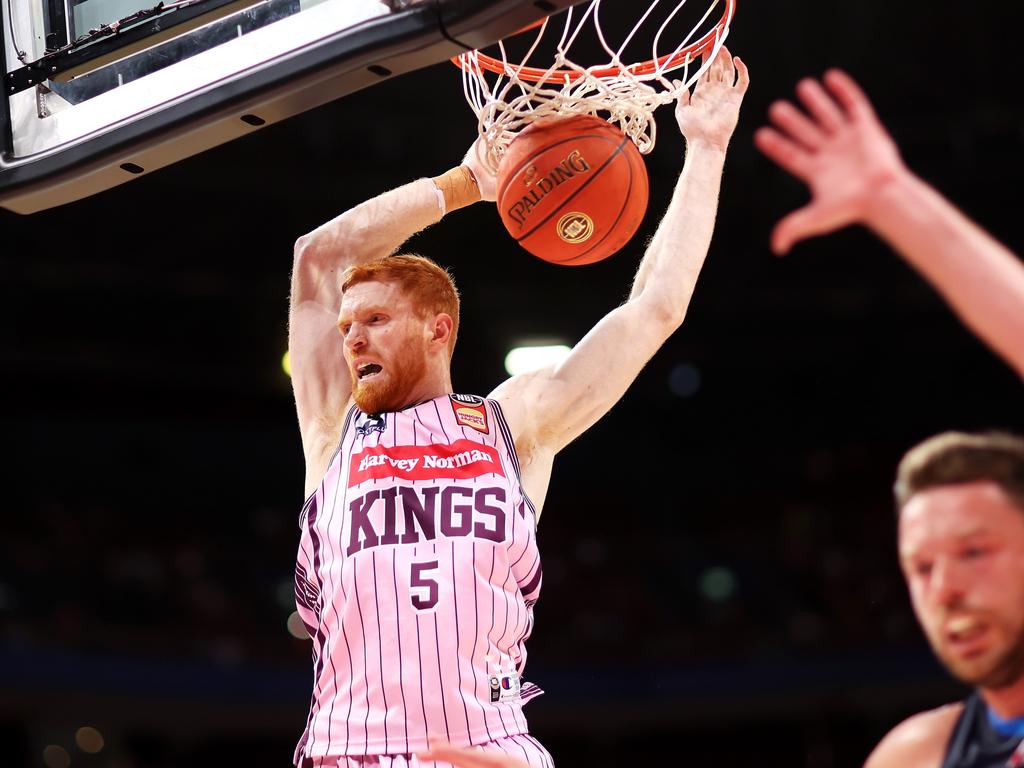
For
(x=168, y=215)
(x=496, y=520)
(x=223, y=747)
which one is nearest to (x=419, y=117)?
(x=168, y=215)

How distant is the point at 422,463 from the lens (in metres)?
3.40

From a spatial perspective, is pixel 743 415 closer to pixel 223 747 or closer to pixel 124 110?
pixel 223 747

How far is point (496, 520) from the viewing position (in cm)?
333

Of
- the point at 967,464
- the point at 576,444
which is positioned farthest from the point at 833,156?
the point at 576,444

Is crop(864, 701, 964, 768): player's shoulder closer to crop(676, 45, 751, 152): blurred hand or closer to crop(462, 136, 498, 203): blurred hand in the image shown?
crop(676, 45, 751, 152): blurred hand

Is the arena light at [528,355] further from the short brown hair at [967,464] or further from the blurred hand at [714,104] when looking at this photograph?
the short brown hair at [967,464]

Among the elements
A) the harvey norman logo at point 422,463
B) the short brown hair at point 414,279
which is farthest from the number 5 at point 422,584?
the short brown hair at point 414,279

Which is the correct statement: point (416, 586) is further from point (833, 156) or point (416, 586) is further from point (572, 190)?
point (833, 156)

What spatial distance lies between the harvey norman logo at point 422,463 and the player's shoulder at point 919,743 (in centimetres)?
165

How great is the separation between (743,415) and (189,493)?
17.7ft

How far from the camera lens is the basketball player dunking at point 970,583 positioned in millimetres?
1707

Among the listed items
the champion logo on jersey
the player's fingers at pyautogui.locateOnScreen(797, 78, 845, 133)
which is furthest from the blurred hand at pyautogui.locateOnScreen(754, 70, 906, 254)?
the champion logo on jersey

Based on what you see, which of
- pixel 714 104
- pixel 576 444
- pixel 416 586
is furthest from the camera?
pixel 576 444

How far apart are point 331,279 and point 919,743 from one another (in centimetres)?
236
